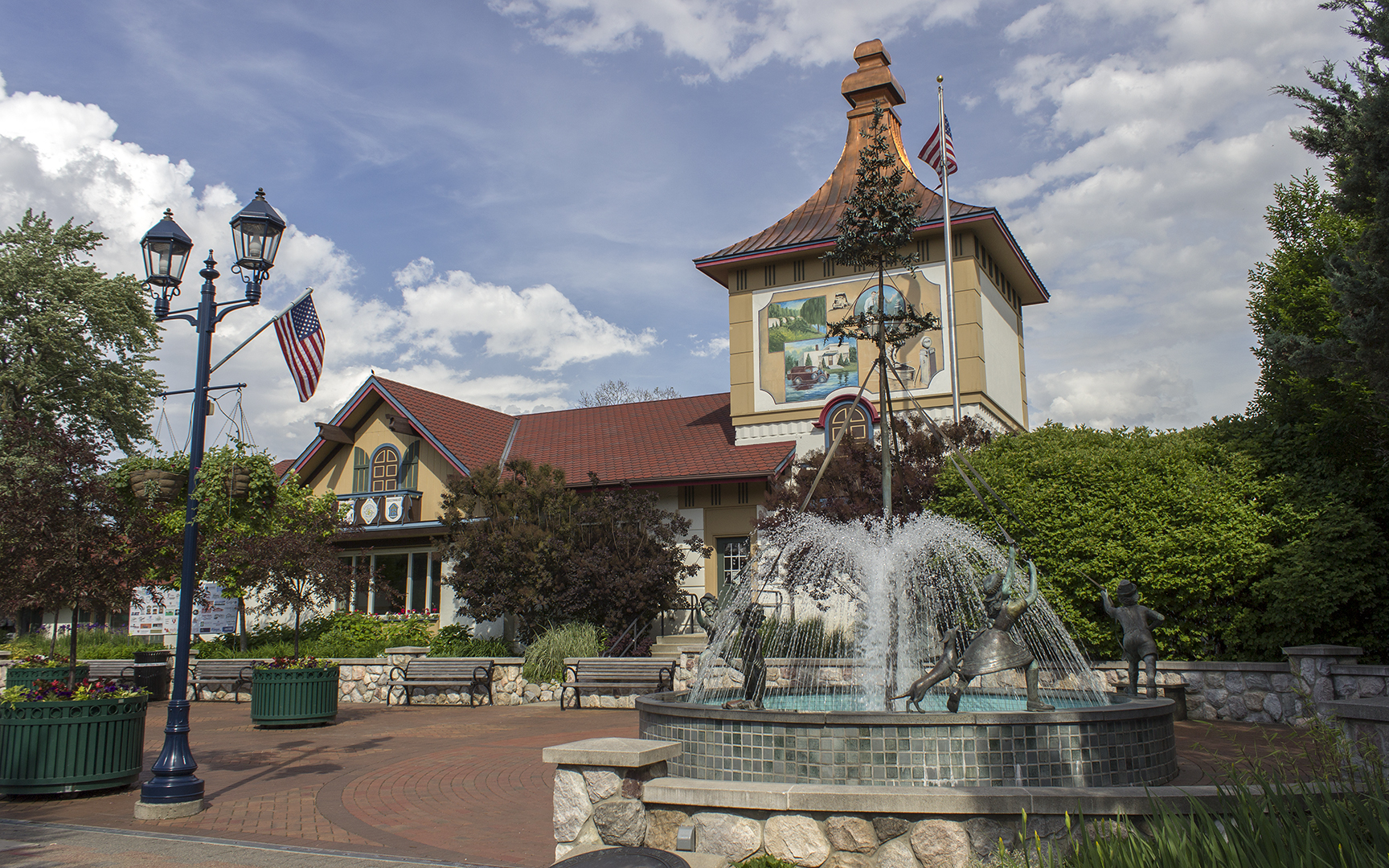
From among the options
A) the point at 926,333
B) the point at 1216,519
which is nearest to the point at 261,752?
the point at 1216,519

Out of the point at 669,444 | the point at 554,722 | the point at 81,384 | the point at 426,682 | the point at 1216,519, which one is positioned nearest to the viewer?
the point at 1216,519

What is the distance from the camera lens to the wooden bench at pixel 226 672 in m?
20.1

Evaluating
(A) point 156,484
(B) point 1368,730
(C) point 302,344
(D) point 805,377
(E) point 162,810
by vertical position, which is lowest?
(E) point 162,810

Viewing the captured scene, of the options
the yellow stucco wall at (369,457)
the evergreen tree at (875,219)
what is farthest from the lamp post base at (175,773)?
the yellow stucco wall at (369,457)

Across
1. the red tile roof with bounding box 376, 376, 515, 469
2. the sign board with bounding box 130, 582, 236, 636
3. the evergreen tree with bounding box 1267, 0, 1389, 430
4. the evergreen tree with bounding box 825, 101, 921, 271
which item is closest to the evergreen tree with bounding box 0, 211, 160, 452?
the sign board with bounding box 130, 582, 236, 636

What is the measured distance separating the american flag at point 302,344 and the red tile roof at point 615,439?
38.4 feet

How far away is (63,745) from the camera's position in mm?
9039

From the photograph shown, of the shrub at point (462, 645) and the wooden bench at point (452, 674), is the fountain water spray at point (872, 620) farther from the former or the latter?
the shrub at point (462, 645)

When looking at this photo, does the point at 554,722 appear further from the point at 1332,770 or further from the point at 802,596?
the point at 1332,770

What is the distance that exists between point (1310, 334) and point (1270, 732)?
788cm

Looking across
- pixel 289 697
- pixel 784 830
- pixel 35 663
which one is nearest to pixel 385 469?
pixel 35 663

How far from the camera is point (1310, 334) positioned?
1569 centimetres

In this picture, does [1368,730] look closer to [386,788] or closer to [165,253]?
[386,788]

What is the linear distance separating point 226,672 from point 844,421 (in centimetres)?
1543
